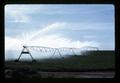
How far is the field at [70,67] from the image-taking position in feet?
8.59

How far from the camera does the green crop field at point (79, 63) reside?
2600 mm

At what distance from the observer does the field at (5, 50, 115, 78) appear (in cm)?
262

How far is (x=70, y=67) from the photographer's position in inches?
104

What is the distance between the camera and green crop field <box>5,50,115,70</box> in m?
2.60

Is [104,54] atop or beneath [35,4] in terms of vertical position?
beneath

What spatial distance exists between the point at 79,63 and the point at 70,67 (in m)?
0.10

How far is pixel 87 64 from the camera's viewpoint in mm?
2668

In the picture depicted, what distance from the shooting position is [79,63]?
2.64 meters

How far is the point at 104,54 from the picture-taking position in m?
2.58
